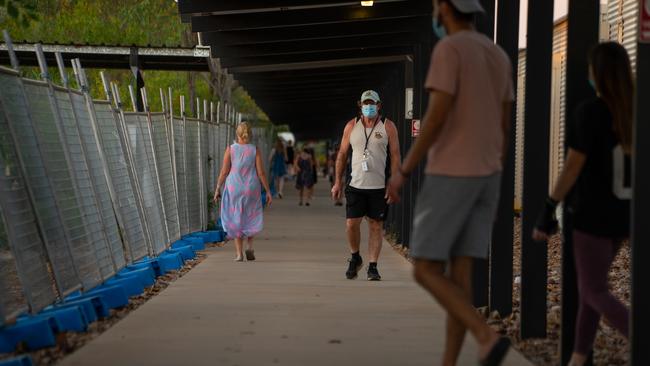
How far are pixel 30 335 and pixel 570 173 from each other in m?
3.27

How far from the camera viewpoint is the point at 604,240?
612cm

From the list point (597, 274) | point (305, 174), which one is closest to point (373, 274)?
point (597, 274)

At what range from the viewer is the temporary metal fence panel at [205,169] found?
19.6 metres

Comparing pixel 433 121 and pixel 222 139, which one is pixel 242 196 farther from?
pixel 433 121

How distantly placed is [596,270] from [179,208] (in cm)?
1140

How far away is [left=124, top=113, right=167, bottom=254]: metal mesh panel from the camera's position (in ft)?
46.1

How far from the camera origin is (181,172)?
17.9 m

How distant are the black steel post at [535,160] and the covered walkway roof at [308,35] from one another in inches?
269

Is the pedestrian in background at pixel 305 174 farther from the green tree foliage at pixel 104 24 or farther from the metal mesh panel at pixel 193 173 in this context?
the metal mesh panel at pixel 193 173

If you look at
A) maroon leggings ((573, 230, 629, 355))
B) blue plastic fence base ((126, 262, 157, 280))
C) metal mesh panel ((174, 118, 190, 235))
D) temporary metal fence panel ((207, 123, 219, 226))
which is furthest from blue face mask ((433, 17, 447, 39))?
temporary metal fence panel ((207, 123, 219, 226))

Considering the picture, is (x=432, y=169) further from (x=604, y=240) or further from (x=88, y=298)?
(x=88, y=298)

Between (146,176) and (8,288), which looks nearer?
(8,288)

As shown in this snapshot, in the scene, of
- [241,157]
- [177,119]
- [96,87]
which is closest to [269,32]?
[177,119]

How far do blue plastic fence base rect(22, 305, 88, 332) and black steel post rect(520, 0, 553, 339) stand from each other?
2.82 meters
